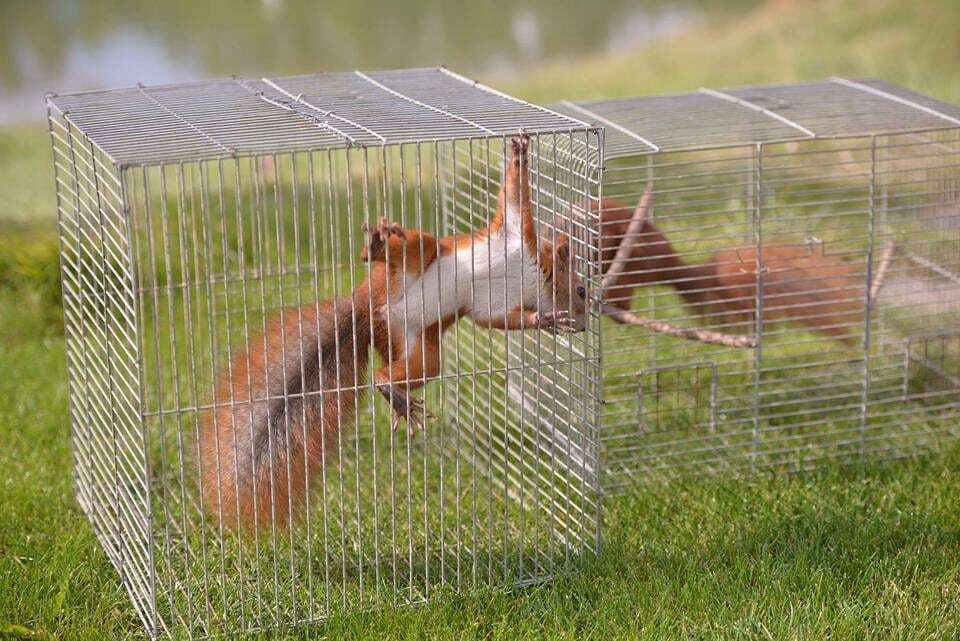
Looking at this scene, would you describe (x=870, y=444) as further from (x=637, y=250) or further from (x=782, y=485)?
(x=637, y=250)

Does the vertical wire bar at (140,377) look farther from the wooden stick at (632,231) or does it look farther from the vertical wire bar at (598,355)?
the wooden stick at (632,231)

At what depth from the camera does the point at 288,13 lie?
19.5 meters

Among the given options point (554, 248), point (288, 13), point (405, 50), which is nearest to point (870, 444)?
point (554, 248)

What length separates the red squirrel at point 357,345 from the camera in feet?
12.0

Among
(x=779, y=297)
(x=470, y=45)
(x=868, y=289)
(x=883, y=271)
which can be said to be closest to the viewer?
(x=868, y=289)

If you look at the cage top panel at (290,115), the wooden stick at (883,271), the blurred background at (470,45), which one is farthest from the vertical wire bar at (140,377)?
the blurred background at (470,45)

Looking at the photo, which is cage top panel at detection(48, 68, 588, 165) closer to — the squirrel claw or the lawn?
the squirrel claw

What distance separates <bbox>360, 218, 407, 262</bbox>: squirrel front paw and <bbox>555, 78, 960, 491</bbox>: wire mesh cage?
1.01m

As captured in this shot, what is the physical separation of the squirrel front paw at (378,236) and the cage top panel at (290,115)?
0.23m

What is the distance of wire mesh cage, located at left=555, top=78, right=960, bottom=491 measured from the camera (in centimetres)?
449

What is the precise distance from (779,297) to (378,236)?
6.83 ft

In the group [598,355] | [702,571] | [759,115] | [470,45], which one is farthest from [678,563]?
[470,45]

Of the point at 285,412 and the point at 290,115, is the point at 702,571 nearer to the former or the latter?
the point at 285,412

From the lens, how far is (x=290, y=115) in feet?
12.6
